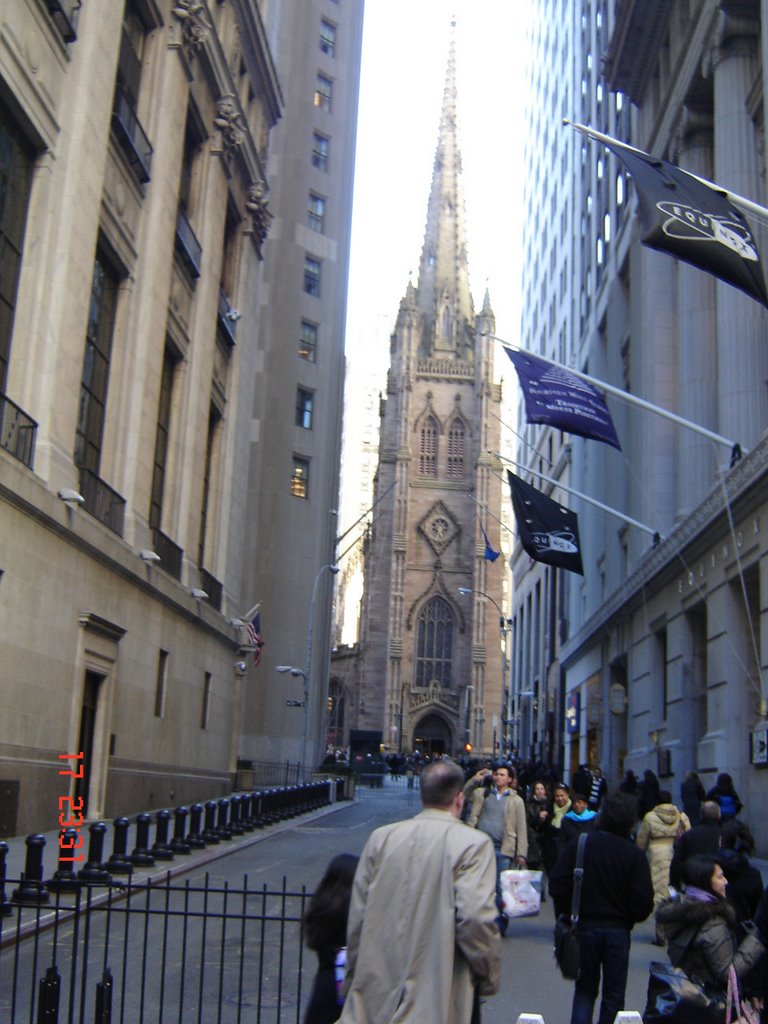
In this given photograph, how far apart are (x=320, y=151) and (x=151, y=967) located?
49872 mm

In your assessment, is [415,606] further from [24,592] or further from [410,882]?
[410,882]

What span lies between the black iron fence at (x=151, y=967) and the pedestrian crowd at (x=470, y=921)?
1.80 m

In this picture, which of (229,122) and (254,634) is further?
(254,634)

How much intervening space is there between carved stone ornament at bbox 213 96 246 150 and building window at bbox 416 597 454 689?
8303cm

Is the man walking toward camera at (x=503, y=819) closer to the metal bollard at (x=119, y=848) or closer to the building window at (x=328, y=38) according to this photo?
the metal bollard at (x=119, y=848)

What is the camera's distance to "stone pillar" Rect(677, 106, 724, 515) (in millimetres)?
28188

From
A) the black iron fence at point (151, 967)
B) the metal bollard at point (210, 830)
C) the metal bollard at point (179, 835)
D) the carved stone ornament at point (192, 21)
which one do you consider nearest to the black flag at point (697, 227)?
the black iron fence at point (151, 967)

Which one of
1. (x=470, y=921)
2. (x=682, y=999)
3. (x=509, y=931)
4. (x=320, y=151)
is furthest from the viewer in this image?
(x=320, y=151)

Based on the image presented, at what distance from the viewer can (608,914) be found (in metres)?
7.25

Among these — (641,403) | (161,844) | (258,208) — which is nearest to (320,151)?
(258,208)

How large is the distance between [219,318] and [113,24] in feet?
37.8

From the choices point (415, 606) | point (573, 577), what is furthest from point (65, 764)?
point (415, 606)

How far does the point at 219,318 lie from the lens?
32438mm
